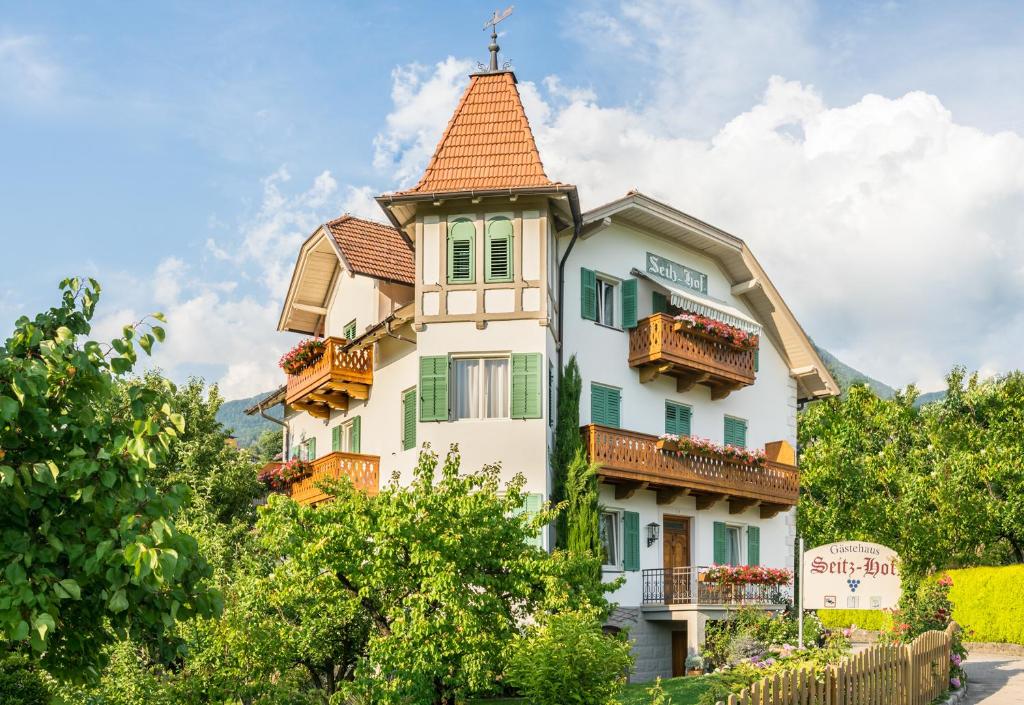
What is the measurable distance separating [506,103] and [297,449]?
564 inches

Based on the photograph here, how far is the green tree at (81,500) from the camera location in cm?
827

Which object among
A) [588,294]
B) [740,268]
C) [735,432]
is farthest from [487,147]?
[735,432]

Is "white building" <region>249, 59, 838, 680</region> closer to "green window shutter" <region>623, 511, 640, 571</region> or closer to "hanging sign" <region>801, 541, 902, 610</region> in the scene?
"green window shutter" <region>623, 511, 640, 571</region>

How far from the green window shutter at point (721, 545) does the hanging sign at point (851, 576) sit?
12.1 metres

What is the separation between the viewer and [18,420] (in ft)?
29.0

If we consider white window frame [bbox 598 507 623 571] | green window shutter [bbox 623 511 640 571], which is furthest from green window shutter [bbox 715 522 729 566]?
white window frame [bbox 598 507 623 571]

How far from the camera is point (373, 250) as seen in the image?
31812 mm

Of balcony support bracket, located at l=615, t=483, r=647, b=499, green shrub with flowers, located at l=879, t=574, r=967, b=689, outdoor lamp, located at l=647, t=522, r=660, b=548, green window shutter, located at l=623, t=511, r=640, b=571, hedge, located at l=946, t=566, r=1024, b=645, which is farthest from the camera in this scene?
hedge, located at l=946, t=566, r=1024, b=645

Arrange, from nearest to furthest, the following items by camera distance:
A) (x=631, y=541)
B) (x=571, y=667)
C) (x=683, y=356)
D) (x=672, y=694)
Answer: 1. (x=571, y=667)
2. (x=672, y=694)
3. (x=631, y=541)
4. (x=683, y=356)

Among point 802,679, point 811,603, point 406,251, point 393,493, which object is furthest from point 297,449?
point 802,679

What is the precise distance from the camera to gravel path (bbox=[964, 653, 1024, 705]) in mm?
22266

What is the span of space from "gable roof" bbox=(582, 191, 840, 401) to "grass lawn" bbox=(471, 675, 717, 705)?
1077cm

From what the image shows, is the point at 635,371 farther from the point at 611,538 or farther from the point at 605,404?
the point at 611,538

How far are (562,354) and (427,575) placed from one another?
1117 cm
